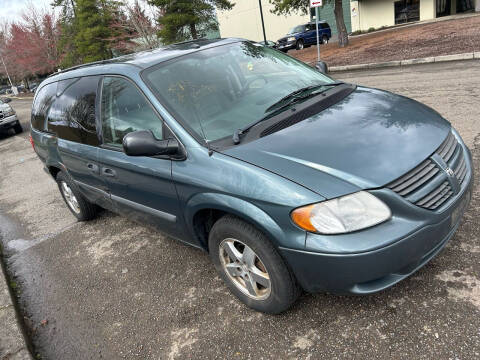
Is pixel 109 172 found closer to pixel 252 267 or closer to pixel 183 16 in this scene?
pixel 252 267

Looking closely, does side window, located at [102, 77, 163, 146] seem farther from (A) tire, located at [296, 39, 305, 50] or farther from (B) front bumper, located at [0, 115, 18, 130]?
(A) tire, located at [296, 39, 305, 50]

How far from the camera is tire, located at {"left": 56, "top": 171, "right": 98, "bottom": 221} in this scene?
441 centimetres

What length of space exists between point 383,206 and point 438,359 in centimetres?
85

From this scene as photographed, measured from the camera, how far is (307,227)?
6.56ft

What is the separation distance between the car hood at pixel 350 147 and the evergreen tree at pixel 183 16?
64.7ft

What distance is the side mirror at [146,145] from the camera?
8.06 feet

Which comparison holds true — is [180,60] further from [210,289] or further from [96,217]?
[96,217]

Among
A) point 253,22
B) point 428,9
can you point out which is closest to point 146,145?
point 428,9

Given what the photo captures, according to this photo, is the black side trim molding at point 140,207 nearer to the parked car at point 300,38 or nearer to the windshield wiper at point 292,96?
the windshield wiper at point 292,96

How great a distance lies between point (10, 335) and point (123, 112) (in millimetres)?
1893

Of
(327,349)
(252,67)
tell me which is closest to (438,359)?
(327,349)

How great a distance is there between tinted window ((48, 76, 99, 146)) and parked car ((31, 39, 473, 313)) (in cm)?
3

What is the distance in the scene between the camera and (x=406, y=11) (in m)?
28.0

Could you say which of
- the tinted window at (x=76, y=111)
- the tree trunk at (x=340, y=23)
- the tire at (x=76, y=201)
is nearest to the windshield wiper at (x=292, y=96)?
the tinted window at (x=76, y=111)
